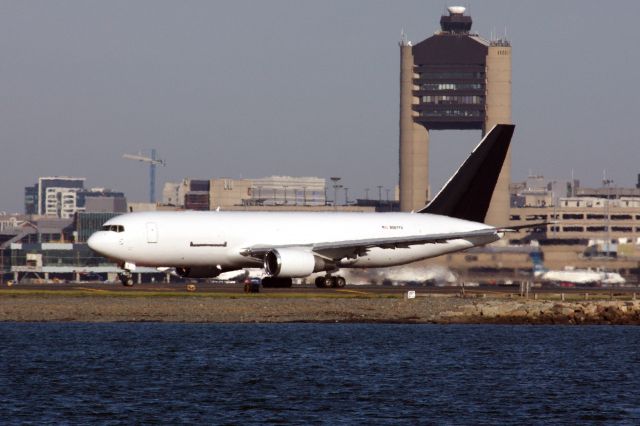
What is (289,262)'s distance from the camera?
85.6m

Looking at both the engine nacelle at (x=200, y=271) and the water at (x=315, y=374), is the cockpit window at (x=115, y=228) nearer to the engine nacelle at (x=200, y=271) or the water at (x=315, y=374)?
the engine nacelle at (x=200, y=271)

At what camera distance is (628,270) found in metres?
127

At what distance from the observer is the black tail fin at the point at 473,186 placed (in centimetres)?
9731

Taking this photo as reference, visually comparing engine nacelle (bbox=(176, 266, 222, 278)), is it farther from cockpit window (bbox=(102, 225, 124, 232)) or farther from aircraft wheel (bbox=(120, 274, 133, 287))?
cockpit window (bbox=(102, 225, 124, 232))

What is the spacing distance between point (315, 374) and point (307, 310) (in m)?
21.7

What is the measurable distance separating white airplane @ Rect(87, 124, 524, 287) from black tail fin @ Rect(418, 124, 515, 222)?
0.07m

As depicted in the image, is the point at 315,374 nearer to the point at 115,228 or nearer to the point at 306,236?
the point at 115,228

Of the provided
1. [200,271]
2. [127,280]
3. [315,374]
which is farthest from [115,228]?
[315,374]

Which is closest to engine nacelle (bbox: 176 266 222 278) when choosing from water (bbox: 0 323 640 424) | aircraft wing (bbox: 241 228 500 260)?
aircraft wing (bbox: 241 228 500 260)

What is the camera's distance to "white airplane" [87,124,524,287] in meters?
85.5

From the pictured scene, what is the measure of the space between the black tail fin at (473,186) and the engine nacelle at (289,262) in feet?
44.3

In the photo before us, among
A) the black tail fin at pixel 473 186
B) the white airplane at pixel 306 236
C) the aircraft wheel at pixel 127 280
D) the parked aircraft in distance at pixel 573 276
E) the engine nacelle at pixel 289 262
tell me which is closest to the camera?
the white airplane at pixel 306 236

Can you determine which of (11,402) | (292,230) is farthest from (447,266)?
(11,402)

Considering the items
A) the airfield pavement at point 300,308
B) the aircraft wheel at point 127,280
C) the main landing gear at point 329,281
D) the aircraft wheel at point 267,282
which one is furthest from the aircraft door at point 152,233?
the main landing gear at point 329,281
